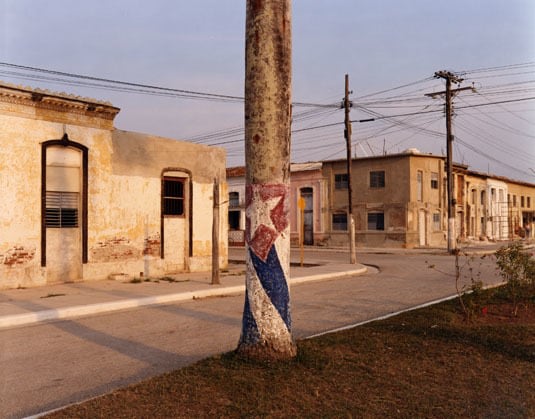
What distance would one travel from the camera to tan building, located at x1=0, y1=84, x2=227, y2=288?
1376 cm

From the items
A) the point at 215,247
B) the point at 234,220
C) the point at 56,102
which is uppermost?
the point at 56,102

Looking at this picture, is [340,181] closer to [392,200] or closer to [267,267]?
[392,200]

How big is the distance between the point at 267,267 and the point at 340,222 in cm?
3469

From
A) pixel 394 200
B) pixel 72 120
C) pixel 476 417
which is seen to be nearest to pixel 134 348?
pixel 476 417

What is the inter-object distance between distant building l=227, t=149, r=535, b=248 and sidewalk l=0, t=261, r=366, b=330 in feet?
70.9

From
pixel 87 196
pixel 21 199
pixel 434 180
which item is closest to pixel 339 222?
pixel 434 180

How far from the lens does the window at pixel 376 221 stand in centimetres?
3844

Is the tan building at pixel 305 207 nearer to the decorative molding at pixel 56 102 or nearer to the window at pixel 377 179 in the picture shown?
the window at pixel 377 179

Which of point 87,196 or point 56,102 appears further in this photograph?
point 87,196

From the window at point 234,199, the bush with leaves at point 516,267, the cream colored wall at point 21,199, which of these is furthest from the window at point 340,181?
the bush with leaves at point 516,267

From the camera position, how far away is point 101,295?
12.4 meters

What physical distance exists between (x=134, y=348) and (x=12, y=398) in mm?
2287

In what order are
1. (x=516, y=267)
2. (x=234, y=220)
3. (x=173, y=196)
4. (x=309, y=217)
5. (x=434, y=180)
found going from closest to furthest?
(x=516, y=267) < (x=173, y=196) < (x=434, y=180) < (x=309, y=217) < (x=234, y=220)

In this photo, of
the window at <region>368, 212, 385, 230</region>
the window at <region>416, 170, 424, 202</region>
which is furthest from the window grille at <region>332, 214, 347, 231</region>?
the window at <region>416, 170, 424, 202</region>
